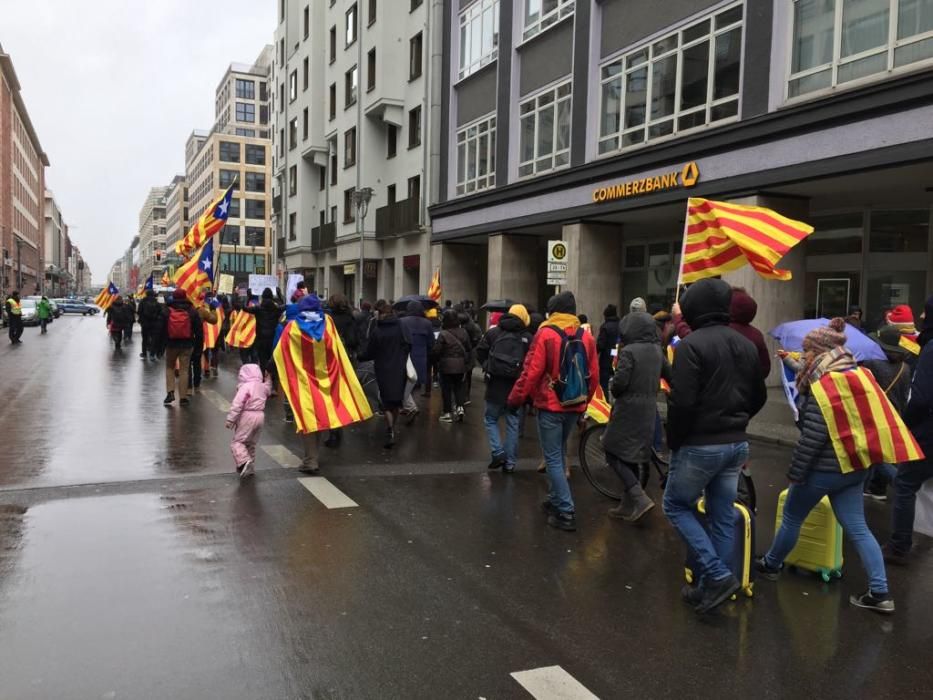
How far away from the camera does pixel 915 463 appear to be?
5293mm

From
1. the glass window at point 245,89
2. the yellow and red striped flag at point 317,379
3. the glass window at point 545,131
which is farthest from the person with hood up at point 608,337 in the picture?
the glass window at point 245,89

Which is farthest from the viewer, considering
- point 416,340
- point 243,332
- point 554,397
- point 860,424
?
point 243,332

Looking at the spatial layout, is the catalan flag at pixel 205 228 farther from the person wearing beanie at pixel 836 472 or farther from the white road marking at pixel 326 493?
the person wearing beanie at pixel 836 472

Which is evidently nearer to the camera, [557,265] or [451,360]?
[451,360]

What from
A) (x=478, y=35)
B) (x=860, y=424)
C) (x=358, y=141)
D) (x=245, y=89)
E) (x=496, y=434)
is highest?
(x=245, y=89)

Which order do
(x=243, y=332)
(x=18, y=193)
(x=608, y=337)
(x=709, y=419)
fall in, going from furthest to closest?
(x=18, y=193) < (x=243, y=332) < (x=608, y=337) < (x=709, y=419)

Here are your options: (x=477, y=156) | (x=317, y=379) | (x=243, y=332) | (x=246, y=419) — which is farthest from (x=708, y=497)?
(x=477, y=156)

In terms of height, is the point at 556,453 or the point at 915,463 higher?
the point at 915,463

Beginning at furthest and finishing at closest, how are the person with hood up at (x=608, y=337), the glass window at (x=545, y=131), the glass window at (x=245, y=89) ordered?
the glass window at (x=245, y=89), the glass window at (x=545, y=131), the person with hood up at (x=608, y=337)

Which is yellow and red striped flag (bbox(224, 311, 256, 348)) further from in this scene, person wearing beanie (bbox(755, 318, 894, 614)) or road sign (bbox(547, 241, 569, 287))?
person wearing beanie (bbox(755, 318, 894, 614))

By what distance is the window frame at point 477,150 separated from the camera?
80.1ft

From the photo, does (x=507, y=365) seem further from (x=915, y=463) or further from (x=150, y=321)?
(x=150, y=321)

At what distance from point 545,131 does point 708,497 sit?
1844 cm

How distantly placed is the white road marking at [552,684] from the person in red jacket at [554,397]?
2.38m
